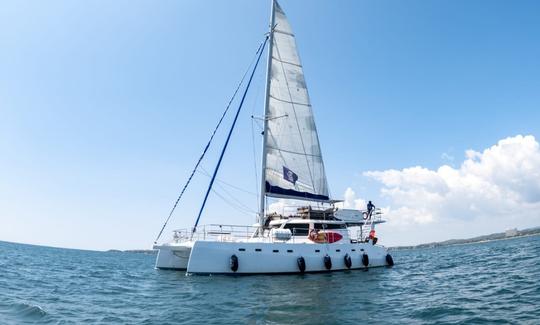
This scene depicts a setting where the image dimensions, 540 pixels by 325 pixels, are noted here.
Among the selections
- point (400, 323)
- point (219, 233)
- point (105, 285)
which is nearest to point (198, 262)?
point (219, 233)

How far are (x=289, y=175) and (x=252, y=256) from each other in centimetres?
680

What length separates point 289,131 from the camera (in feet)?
81.7

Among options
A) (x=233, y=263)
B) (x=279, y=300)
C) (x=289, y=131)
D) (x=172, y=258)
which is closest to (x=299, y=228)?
(x=233, y=263)

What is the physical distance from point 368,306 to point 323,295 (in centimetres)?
233

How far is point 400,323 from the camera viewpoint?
9422 mm

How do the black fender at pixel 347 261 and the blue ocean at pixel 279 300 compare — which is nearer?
the blue ocean at pixel 279 300

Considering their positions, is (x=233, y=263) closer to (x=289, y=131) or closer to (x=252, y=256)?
(x=252, y=256)

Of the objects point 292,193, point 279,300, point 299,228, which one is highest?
point 292,193

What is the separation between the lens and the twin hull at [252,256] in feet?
60.8

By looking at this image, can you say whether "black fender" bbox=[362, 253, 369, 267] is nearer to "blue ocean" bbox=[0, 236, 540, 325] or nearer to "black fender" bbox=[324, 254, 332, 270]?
"black fender" bbox=[324, 254, 332, 270]

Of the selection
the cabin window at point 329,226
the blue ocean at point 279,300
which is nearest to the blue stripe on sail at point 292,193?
the cabin window at point 329,226

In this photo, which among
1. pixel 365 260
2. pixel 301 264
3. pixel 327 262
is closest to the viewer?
pixel 301 264

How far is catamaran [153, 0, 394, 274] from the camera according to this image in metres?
19.3

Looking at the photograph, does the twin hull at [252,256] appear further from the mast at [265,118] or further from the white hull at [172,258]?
the mast at [265,118]
